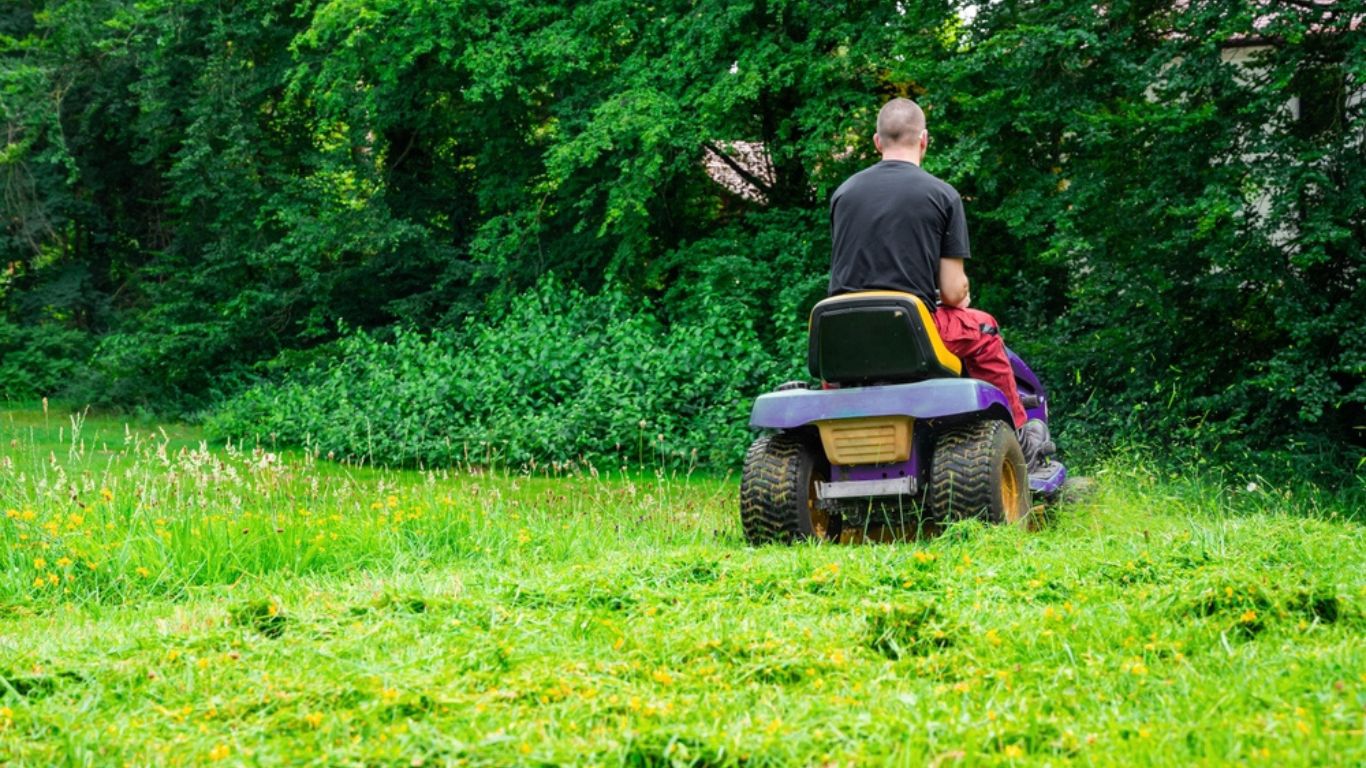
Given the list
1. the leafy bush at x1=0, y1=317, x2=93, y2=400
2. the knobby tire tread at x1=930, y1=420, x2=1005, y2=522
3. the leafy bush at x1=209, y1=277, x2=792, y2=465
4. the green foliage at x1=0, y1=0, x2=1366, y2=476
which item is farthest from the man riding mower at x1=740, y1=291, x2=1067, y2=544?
the leafy bush at x1=0, y1=317, x2=93, y2=400

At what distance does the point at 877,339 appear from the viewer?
5.43 meters

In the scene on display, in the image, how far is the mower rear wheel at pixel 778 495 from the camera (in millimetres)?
5527

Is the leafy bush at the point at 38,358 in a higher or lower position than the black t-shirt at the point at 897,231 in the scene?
lower

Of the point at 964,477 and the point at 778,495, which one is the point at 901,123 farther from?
the point at 778,495

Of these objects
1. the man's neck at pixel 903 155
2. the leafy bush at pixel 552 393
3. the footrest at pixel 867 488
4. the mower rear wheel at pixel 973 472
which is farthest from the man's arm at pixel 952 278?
the leafy bush at pixel 552 393

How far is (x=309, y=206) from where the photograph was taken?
1562 cm

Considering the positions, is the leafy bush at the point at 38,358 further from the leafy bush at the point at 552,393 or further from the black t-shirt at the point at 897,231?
the black t-shirt at the point at 897,231

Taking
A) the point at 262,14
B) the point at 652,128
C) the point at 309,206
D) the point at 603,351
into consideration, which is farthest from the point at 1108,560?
the point at 262,14

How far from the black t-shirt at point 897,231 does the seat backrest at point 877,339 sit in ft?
0.57

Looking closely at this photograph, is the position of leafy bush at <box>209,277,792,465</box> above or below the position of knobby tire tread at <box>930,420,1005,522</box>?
below

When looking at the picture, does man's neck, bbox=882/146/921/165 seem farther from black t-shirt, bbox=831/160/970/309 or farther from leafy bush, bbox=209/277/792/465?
leafy bush, bbox=209/277/792/465

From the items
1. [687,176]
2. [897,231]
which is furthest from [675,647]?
[687,176]

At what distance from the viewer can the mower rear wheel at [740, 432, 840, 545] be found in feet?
18.1

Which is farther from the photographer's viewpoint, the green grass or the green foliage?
the green foliage
